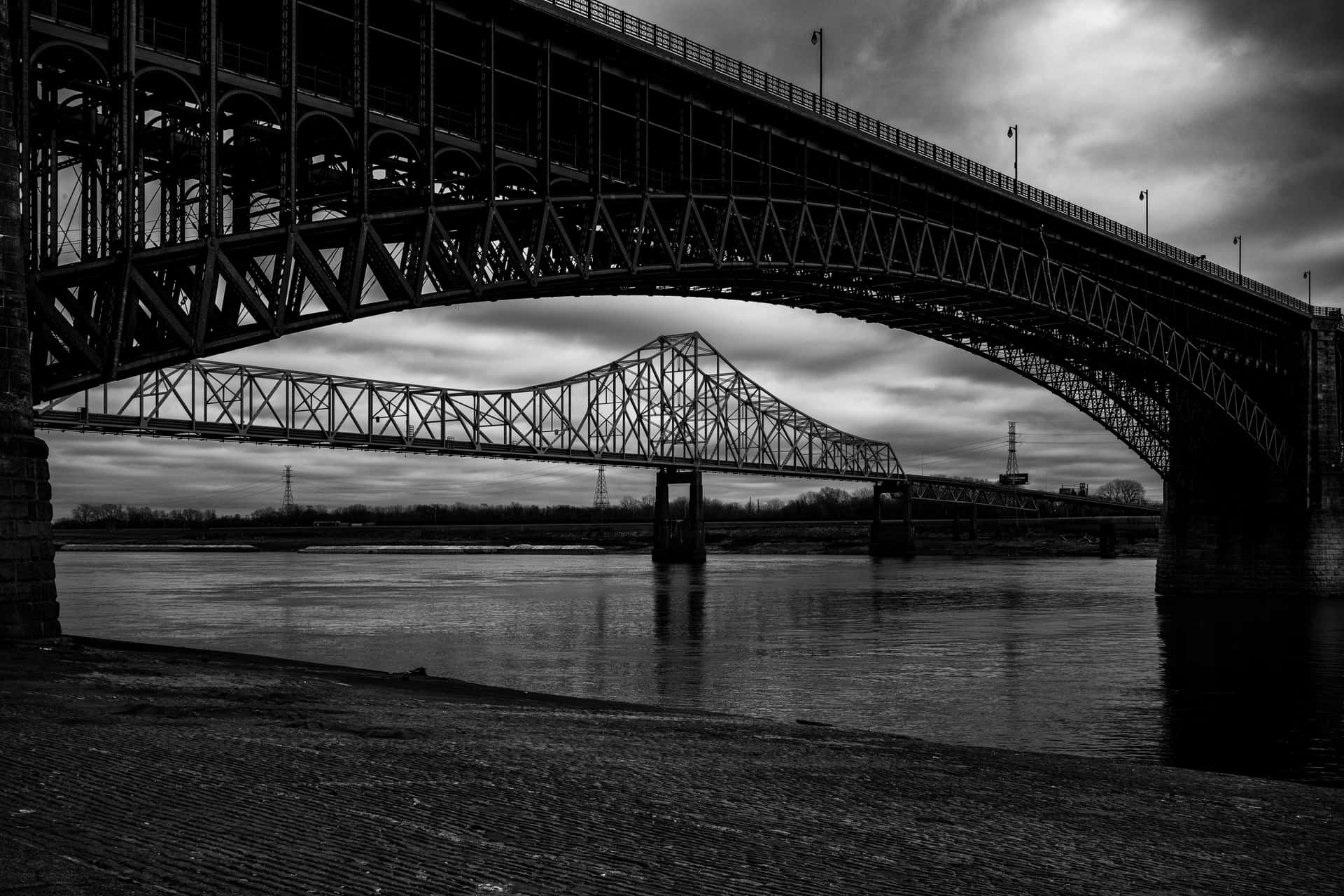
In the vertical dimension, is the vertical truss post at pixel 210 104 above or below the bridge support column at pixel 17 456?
above

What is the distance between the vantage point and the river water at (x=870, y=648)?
21531mm

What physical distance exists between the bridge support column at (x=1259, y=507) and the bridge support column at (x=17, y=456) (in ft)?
197

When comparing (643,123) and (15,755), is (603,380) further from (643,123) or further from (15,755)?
(15,755)

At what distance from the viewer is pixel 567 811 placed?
8.05 metres

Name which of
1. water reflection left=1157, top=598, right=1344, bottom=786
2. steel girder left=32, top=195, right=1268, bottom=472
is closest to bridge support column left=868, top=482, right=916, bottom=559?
steel girder left=32, top=195, right=1268, bottom=472

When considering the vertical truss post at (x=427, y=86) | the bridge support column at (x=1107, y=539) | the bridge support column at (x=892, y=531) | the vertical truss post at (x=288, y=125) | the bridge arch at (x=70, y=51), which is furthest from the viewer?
the bridge support column at (x=892, y=531)

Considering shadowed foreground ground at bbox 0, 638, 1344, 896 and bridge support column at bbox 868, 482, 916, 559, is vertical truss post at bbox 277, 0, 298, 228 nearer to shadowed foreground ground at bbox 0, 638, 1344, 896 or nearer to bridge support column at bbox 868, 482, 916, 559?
shadowed foreground ground at bbox 0, 638, 1344, 896

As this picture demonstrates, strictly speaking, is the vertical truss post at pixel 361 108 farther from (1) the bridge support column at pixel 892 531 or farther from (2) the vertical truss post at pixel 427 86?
(1) the bridge support column at pixel 892 531

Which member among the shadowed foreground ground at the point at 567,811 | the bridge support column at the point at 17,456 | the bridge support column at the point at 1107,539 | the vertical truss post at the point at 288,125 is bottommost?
the bridge support column at the point at 1107,539

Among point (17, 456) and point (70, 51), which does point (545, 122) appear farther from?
point (17, 456)

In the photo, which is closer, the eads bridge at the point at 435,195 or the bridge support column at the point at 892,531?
the eads bridge at the point at 435,195

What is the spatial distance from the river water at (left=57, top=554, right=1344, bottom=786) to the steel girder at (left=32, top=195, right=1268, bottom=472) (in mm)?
9140

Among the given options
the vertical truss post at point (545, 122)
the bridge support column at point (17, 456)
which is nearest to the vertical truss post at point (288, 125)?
the bridge support column at point (17, 456)

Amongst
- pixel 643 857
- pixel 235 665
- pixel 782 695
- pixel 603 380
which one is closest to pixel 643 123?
pixel 782 695
